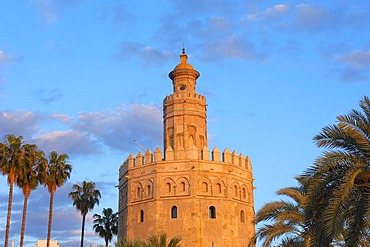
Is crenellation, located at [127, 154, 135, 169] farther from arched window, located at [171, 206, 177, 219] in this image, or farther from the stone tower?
arched window, located at [171, 206, 177, 219]

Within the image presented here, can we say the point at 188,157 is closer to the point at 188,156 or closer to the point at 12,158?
the point at 188,156

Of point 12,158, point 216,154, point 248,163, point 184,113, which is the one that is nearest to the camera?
point 12,158

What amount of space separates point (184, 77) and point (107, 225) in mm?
14268

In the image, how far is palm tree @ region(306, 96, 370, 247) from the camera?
1252cm

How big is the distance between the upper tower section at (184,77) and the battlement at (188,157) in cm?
549

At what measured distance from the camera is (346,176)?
42.2 feet

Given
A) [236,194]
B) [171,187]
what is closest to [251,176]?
[236,194]

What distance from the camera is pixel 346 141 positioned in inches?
531

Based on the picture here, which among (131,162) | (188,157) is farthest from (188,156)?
(131,162)

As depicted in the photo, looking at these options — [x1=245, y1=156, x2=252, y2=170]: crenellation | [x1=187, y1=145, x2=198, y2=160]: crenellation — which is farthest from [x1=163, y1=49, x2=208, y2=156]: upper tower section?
[x1=245, y1=156, x2=252, y2=170]: crenellation

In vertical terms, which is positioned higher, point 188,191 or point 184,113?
point 184,113

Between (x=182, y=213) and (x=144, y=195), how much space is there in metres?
3.07

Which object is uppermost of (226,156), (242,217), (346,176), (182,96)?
(182,96)

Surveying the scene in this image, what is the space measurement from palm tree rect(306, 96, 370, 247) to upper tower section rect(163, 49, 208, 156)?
2151 cm
